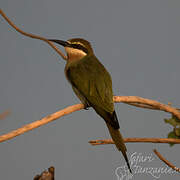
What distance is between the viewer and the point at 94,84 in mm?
2100

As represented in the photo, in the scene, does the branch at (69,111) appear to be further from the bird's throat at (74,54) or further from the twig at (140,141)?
the bird's throat at (74,54)

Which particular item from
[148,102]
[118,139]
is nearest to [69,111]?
[118,139]

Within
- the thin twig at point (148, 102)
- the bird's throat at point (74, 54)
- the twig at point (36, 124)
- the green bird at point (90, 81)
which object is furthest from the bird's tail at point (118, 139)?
the bird's throat at point (74, 54)

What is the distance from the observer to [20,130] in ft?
4.58

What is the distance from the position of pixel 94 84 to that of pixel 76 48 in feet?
1.57

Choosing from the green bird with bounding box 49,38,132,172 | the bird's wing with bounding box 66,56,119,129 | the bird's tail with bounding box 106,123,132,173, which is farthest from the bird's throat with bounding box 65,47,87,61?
the bird's tail with bounding box 106,123,132,173

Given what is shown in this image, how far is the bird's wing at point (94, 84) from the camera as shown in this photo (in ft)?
6.47

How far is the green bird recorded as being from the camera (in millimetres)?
1943

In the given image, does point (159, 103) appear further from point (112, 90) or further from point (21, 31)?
Result: point (21, 31)

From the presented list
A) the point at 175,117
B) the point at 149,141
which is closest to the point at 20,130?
the point at 149,141

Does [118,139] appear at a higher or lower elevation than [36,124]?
lower

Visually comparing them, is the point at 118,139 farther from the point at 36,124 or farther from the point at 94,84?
the point at 36,124

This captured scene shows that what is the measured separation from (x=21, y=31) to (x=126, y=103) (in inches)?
36.2

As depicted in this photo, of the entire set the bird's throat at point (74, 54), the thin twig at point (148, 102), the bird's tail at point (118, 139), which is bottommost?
the bird's tail at point (118, 139)
